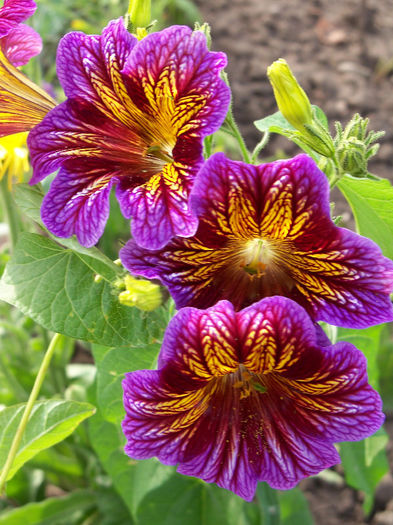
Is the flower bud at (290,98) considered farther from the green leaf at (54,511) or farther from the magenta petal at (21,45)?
the green leaf at (54,511)

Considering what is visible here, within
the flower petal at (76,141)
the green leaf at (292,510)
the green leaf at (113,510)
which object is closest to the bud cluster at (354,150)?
the flower petal at (76,141)

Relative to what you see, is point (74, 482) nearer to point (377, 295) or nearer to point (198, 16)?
point (377, 295)

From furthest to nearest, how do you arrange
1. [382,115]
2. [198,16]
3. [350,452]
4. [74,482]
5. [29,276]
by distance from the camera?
1. [198,16]
2. [382,115]
3. [74,482]
4. [350,452]
5. [29,276]

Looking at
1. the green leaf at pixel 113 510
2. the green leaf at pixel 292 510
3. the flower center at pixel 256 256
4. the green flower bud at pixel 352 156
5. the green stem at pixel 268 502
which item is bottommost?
the green leaf at pixel 113 510

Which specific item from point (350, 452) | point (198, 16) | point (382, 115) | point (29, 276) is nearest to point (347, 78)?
point (382, 115)

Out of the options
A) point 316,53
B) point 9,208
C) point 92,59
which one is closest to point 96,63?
point 92,59

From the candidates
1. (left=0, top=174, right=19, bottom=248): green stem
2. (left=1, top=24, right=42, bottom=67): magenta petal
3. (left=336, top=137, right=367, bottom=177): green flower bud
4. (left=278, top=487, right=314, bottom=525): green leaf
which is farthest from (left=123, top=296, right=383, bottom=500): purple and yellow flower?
(left=278, top=487, right=314, bottom=525): green leaf
